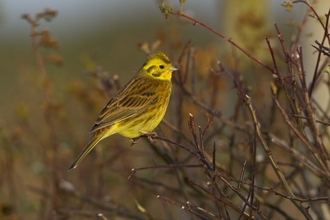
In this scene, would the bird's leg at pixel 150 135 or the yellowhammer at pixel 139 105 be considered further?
the yellowhammer at pixel 139 105

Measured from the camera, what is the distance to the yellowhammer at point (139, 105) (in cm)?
426

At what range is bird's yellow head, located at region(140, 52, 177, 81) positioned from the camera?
4363 mm

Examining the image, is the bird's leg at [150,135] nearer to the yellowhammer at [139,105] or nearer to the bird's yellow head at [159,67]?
the yellowhammer at [139,105]

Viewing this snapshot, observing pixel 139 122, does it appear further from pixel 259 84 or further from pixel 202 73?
pixel 259 84

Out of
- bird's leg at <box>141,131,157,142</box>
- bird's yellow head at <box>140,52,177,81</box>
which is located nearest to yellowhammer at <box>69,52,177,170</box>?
bird's yellow head at <box>140,52,177,81</box>

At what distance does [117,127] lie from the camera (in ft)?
14.3

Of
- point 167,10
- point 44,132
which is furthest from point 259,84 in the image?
point 167,10

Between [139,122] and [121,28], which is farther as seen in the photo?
[121,28]

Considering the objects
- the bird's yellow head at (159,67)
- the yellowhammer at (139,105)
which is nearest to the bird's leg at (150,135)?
the yellowhammer at (139,105)

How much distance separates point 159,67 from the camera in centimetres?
448

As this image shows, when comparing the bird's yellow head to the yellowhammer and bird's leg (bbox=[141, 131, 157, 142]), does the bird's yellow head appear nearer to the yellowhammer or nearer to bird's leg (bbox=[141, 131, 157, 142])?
the yellowhammer

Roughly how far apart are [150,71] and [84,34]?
64.1ft

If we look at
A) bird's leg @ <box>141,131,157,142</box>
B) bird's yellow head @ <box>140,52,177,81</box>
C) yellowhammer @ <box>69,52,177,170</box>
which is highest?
bird's yellow head @ <box>140,52,177,81</box>

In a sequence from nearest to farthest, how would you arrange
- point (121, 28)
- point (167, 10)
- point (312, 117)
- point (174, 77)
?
point (312, 117), point (167, 10), point (174, 77), point (121, 28)
